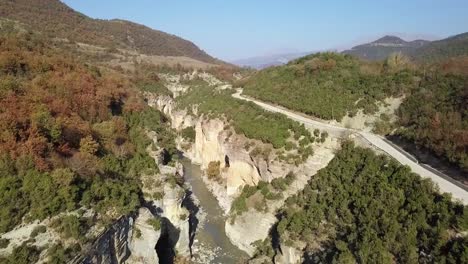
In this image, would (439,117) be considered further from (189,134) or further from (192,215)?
(189,134)

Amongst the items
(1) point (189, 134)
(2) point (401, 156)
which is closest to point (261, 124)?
(2) point (401, 156)

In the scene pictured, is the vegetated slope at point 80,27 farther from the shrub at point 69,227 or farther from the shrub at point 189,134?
the shrub at point 69,227

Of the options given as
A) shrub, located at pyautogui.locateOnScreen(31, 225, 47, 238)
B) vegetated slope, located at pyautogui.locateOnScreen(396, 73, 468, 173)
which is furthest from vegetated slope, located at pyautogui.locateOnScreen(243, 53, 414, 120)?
shrub, located at pyautogui.locateOnScreen(31, 225, 47, 238)

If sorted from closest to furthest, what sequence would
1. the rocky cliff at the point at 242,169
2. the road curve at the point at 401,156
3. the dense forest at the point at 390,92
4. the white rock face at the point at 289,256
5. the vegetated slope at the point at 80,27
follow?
the road curve at the point at 401,156, the white rock face at the point at 289,256, the dense forest at the point at 390,92, the rocky cliff at the point at 242,169, the vegetated slope at the point at 80,27

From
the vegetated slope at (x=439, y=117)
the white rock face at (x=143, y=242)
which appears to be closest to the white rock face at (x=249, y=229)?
the white rock face at (x=143, y=242)

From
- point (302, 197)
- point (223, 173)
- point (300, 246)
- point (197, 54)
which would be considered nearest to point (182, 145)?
point (223, 173)

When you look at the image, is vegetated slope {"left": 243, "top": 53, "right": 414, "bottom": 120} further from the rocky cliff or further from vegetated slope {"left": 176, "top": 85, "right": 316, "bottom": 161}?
the rocky cliff
